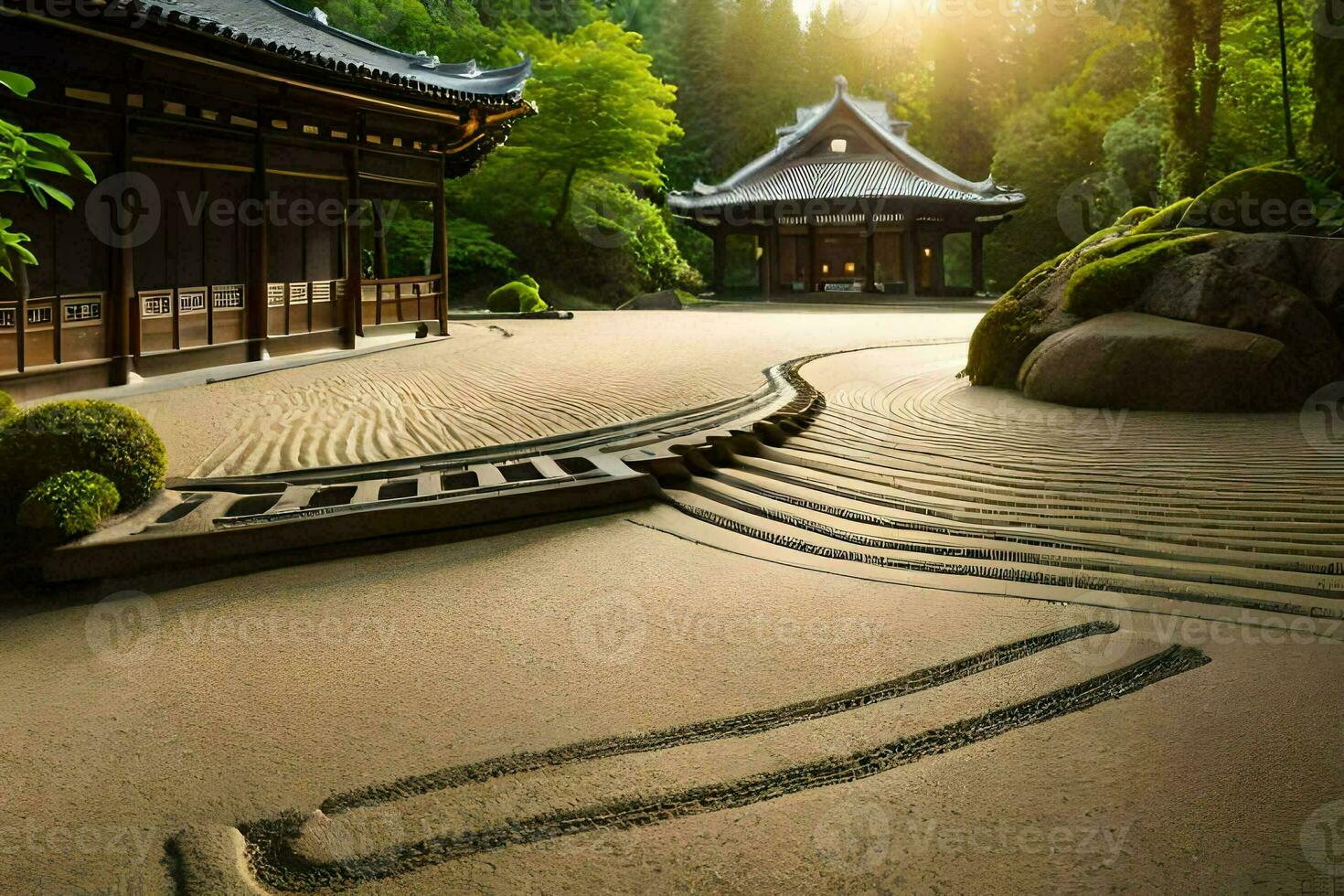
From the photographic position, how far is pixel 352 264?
52.5 feet

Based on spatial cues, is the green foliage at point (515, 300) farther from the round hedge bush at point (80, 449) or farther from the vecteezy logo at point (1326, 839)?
the vecteezy logo at point (1326, 839)

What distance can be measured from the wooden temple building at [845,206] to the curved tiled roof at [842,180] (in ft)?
0.13

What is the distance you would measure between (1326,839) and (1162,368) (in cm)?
793

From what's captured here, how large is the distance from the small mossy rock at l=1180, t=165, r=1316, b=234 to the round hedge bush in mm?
10865

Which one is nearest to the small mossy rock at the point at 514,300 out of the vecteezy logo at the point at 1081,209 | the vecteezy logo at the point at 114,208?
the vecteezy logo at the point at 114,208

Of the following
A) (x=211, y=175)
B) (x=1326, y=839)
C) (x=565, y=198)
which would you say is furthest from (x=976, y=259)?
(x=1326, y=839)

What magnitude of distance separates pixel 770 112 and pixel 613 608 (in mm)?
48584

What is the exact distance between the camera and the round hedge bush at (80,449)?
536 cm

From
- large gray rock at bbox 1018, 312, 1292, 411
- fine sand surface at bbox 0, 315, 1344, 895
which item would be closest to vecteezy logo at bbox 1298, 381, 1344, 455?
large gray rock at bbox 1018, 312, 1292, 411

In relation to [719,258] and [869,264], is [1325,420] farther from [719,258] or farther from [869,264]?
[719,258]

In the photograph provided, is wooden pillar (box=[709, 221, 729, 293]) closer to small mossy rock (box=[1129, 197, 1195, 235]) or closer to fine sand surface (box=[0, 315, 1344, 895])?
small mossy rock (box=[1129, 197, 1195, 235])

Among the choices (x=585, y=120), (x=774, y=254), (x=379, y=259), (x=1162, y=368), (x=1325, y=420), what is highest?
(x=585, y=120)

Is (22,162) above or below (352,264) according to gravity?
below

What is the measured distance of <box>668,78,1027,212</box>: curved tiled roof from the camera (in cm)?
3403
